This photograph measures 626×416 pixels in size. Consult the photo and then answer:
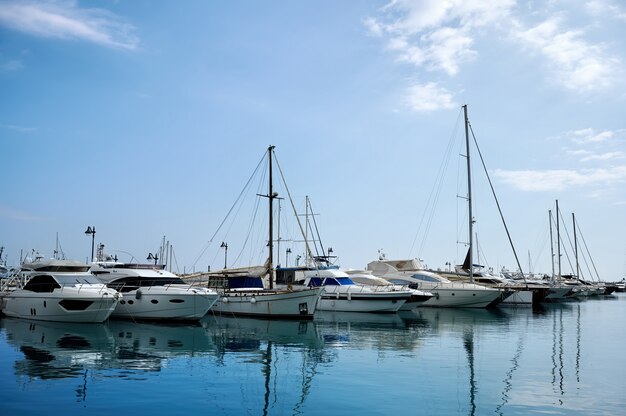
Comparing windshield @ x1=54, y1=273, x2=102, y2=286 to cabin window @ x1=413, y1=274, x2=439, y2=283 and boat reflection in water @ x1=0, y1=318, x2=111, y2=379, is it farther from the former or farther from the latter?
cabin window @ x1=413, y1=274, x2=439, y2=283

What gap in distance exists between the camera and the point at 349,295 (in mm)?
43344

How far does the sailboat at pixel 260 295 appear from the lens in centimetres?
3622

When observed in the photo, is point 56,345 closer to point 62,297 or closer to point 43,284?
point 62,297

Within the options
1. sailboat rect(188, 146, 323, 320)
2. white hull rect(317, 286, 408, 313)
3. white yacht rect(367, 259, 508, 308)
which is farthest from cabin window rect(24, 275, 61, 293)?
white yacht rect(367, 259, 508, 308)

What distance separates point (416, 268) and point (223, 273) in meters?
24.0

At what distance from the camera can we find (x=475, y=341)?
2730 centimetres

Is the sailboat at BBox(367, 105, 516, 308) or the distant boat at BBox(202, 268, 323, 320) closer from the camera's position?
the distant boat at BBox(202, 268, 323, 320)

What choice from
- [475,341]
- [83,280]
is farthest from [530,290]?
[83,280]

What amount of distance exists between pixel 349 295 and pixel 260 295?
909 centimetres

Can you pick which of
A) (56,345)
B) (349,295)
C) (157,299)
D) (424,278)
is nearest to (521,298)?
(424,278)

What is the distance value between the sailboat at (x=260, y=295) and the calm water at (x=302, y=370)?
12.7 feet

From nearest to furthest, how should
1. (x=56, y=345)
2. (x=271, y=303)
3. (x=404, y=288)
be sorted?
(x=56, y=345) < (x=271, y=303) < (x=404, y=288)

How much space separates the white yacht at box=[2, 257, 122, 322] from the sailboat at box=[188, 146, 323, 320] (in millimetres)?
9310

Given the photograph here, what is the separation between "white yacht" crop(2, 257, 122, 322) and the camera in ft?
100
